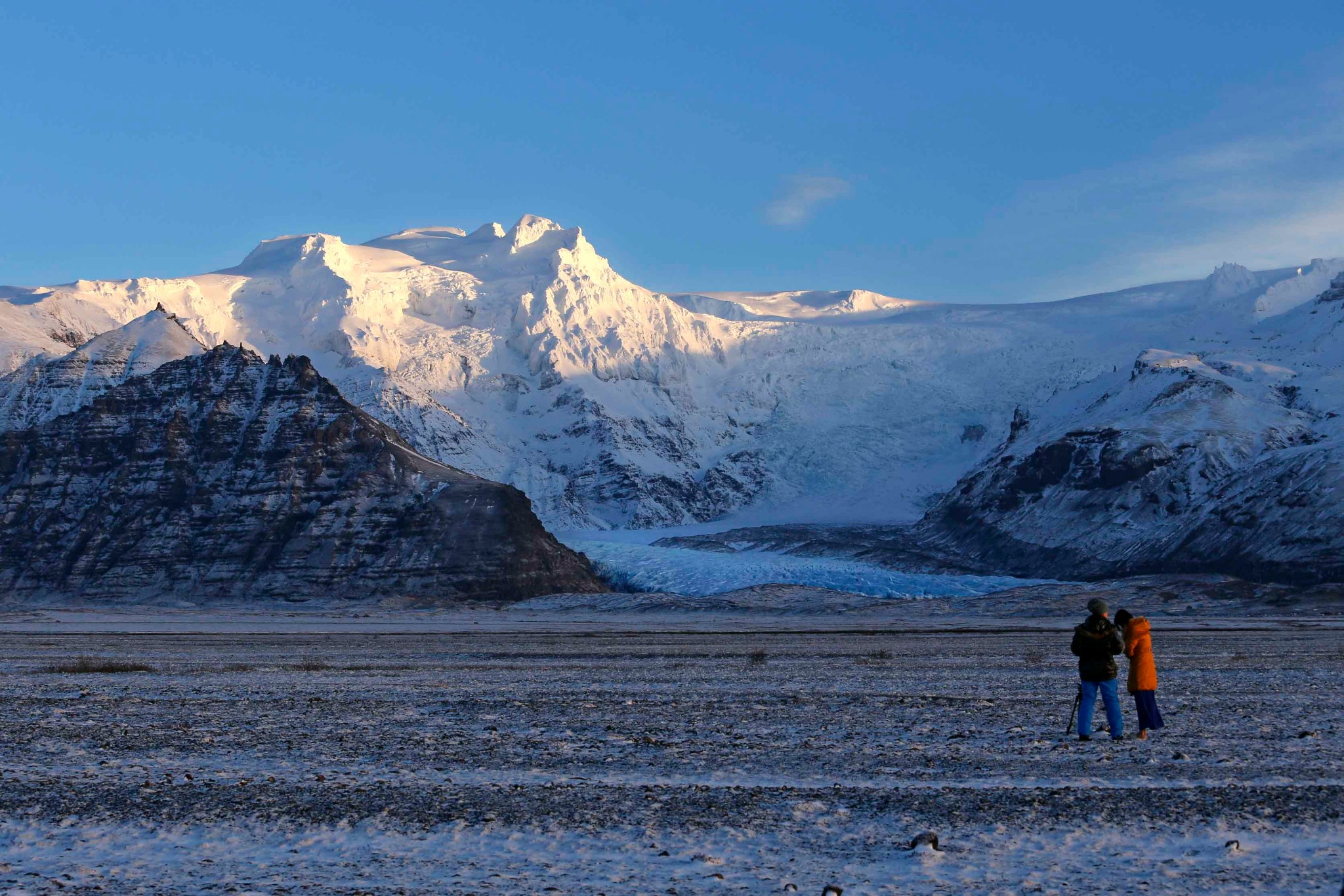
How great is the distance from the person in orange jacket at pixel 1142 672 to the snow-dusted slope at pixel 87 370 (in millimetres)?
147536

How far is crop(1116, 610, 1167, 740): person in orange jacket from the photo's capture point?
2122 centimetres

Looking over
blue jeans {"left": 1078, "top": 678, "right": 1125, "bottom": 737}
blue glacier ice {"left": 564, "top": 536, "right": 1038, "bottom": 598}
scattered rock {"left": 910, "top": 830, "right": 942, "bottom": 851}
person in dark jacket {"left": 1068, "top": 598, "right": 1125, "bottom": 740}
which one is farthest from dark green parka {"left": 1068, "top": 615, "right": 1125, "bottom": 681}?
blue glacier ice {"left": 564, "top": 536, "right": 1038, "bottom": 598}

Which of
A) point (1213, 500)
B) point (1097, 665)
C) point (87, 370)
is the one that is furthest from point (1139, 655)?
point (1213, 500)

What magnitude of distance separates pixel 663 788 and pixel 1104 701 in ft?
25.2

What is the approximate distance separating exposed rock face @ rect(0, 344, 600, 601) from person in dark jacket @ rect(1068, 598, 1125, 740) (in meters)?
107

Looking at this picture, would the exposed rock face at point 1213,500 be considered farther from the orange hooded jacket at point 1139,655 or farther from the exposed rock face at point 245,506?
the orange hooded jacket at point 1139,655

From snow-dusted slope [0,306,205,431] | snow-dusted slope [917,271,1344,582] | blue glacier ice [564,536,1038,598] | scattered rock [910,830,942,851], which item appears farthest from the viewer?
blue glacier ice [564,536,1038,598]

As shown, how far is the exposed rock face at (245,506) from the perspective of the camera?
129125 mm

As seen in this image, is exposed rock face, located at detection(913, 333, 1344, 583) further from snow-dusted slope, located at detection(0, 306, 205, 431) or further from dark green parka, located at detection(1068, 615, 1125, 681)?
dark green parka, located at detection(1068, 615, 1125, 681)

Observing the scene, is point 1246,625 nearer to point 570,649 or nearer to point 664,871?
point 570,649

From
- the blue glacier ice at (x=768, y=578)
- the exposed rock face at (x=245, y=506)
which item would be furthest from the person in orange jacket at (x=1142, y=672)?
the blue glacier ice at (x=768, y=578)

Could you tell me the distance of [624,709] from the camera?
27.1m

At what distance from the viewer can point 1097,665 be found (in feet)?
68.9

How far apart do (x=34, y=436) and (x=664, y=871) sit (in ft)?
486
